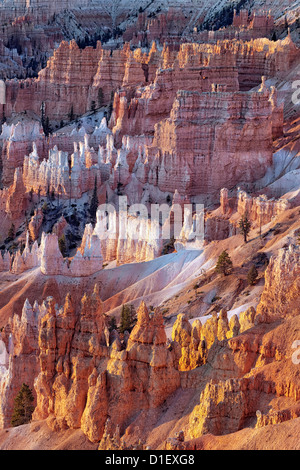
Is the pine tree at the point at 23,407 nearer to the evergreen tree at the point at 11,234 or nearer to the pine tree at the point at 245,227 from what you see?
the pine tree at the point at 245,227

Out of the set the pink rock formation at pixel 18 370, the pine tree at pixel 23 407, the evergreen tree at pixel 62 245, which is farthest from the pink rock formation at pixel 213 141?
the pine tree at pixel 23 407

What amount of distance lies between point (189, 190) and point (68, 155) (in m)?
20.2

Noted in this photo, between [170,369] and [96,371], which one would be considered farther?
[96,371]

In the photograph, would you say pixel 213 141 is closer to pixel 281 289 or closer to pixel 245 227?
pixel 245 227

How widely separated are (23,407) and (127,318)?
38.2 feet

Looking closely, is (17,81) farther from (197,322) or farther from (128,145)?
(197,322)

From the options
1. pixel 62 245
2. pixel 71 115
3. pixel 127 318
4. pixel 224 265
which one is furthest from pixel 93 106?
pixel 127 318

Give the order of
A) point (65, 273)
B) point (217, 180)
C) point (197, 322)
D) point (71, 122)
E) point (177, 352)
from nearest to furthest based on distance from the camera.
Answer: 1. point (177, 352)
2. point (197, 322)
3. point (65, 273)
4. point (217, 180)
5. point (71, 122)

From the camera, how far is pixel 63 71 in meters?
133

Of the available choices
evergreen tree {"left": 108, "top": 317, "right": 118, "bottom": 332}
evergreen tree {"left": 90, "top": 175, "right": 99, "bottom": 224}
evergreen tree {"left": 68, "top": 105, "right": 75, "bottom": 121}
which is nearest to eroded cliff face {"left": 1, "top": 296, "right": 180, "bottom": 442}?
evergreen tree {"left": 108, "top": 317, "right": 118, "bottom": 332}

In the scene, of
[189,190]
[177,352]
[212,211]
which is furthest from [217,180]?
[177,352]

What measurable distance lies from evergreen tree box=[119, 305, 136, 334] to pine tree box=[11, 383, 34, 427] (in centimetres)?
797

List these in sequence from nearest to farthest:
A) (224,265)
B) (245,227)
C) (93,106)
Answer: (224,265)
(245,227)
(93,106)

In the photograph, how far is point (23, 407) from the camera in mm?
50062
